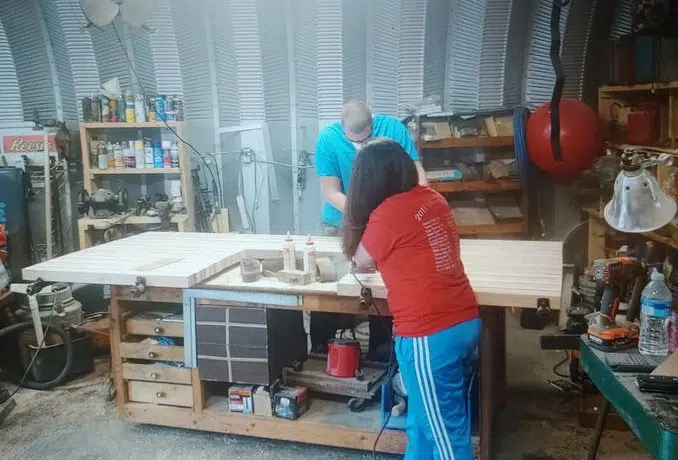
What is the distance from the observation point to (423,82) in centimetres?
486

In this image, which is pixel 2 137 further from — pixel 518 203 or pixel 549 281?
pixel 549 281

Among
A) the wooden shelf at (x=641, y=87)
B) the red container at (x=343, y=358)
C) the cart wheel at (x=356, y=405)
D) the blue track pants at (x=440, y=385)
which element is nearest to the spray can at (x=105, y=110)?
the red container at (x=343, y=358)

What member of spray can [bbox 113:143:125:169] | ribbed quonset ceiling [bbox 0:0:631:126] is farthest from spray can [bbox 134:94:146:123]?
ribbed quonset ceiling [bbox 0:0:631:126]

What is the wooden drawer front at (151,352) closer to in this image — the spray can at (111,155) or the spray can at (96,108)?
the spray can at (111,155)

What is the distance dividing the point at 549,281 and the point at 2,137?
445 cm

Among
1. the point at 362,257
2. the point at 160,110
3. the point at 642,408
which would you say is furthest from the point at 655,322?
the point at 160,110

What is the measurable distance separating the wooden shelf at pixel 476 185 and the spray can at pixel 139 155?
214 centimetres

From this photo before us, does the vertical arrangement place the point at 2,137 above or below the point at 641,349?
above

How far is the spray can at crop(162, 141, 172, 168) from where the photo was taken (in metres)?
Result: 4.74

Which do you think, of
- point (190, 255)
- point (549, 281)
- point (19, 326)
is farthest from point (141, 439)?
point (549, 281)

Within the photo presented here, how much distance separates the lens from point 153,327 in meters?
2.95

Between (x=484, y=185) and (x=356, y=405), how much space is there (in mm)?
2207

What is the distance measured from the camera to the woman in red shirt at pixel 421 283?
205cm

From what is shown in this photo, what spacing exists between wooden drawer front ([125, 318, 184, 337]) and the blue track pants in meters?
1.21
